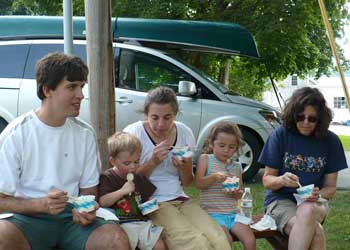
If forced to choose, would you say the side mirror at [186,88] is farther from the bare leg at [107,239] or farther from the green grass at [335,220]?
the bare leg at [107,239]

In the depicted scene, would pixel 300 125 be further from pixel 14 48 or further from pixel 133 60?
pixel 14 48

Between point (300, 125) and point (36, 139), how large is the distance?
173cm

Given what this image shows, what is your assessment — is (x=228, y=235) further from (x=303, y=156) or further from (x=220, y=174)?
(x=303, y=156)

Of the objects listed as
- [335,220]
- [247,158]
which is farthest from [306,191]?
[247,158]

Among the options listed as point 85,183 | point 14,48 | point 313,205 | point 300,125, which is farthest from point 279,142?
point 14,48

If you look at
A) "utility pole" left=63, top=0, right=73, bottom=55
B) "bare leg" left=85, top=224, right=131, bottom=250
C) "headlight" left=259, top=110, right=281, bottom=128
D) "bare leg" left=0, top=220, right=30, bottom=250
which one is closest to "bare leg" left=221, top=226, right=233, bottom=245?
"bare leg" left=85, top=224, right=131, bottom=250

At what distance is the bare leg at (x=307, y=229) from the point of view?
3.26m

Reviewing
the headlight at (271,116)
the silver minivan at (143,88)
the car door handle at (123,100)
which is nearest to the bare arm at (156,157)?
the silver minivan at (143,88)

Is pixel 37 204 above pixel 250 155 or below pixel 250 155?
above

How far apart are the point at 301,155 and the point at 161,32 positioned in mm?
4893

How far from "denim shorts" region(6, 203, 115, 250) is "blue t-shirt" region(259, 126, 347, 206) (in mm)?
1288

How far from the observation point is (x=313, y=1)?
12062 mm

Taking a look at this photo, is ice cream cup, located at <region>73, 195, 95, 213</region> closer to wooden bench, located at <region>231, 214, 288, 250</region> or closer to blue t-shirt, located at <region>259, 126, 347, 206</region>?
wooden bench, located at <region>231, 214, 288, 250</region>

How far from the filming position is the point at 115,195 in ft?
10.1
